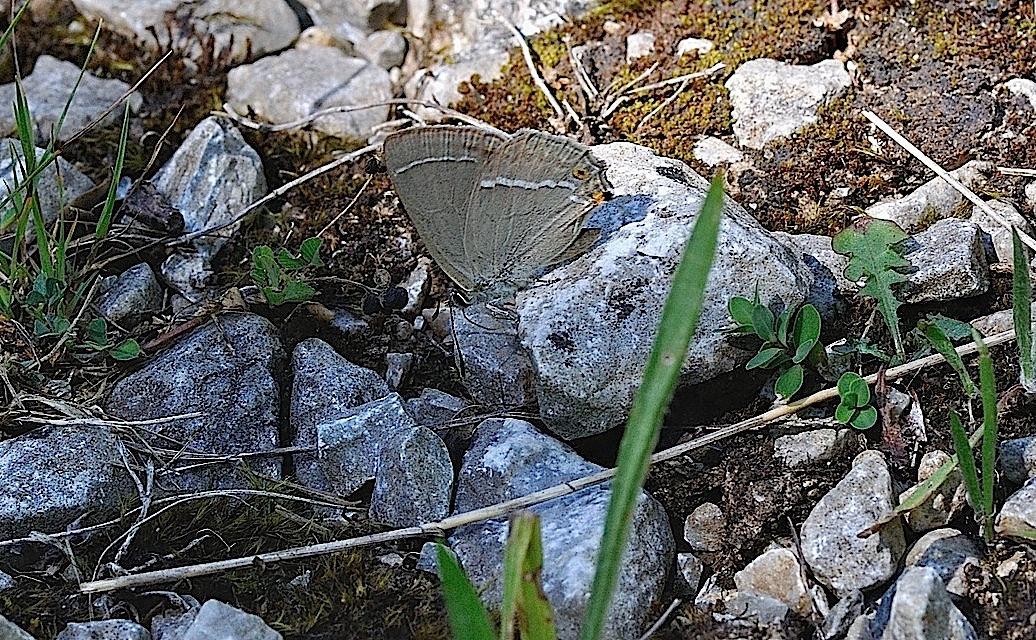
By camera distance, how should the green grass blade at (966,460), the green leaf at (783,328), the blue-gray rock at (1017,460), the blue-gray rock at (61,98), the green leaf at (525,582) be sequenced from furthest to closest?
1. the blue-gray rock at (61,98)
2. the green leaf at (783,328)
3. the blue-gray rock at (1017,460)
4. the green grass blade at (966,460)
5. the green leaf at (525,582)

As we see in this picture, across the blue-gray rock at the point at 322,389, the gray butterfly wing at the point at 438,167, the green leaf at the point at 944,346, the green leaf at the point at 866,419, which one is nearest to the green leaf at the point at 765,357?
the green leaf at the point at 866,419

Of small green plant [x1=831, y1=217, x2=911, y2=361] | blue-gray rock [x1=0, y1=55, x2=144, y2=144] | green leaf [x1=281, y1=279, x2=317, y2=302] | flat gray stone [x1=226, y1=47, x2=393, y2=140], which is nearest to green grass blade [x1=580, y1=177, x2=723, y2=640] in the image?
small green plant [x1=831, y1=217, x2=911, y2=361]

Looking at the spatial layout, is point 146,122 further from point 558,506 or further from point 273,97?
point 558,506

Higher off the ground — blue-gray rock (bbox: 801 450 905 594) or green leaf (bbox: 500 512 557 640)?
green leaf (bbox: 500 512 557 640)

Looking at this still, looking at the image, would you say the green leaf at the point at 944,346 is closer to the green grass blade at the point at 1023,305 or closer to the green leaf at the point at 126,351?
the green grass blade at the point at 1023,305

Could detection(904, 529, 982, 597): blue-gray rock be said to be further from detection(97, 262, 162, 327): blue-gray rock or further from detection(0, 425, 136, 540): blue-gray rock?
detection(97, 262, 162, 327): blue-gray rock

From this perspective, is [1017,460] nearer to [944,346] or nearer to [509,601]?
[944,346]
